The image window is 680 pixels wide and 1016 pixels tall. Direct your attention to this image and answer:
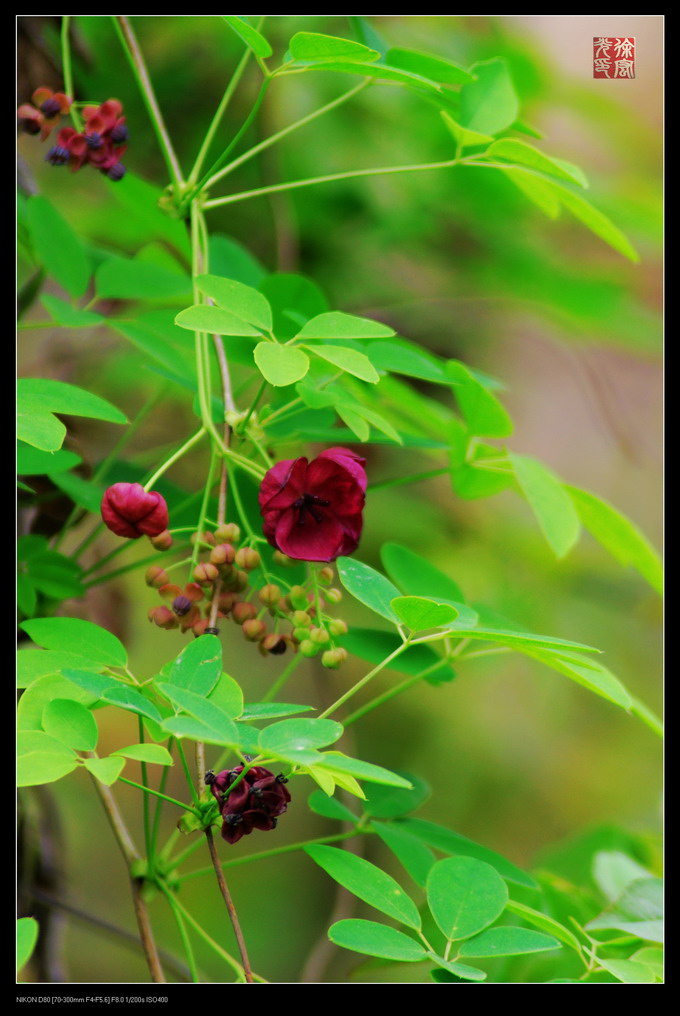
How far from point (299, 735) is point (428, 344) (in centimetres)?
117

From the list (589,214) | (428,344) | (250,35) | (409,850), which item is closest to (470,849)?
(409,850)

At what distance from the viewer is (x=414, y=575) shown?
0.73 meters

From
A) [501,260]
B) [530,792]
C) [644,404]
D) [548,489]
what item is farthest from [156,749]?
[644,404]

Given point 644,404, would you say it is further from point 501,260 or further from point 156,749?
point 156,749

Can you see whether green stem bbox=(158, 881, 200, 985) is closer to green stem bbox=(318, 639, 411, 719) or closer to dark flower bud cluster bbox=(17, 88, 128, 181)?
green stem bbox=(318, 639, 411, 719)

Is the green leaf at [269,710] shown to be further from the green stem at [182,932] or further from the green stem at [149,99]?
the green stem at [149,99]

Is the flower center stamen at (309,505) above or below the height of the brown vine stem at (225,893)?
above

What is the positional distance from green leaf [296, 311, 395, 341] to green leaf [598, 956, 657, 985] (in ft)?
1.44

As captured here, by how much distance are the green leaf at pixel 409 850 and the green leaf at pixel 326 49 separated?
0.54 m

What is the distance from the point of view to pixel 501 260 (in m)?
1.49

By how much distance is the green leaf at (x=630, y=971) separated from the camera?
595mm

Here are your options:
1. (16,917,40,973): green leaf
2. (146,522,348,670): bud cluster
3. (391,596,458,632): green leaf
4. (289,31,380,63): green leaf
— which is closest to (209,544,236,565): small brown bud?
(146,522,348,670): bud cluster

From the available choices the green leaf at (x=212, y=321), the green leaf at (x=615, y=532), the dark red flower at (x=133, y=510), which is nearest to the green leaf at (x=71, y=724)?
the dark red flower at (x=133, y=510)

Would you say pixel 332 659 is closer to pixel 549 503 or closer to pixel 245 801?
pixel 245 801
